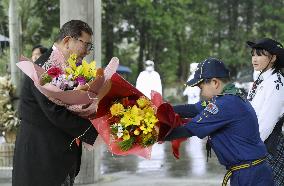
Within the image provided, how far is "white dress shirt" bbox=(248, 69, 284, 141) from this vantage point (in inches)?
203

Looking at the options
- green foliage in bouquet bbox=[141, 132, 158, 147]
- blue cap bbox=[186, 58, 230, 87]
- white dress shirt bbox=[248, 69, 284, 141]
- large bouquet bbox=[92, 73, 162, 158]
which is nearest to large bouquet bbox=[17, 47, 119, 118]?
large bouquet bbox=[92, 73, 162, 158]

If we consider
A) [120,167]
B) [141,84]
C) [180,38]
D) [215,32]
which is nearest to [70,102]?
[120,167]

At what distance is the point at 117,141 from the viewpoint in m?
4.14

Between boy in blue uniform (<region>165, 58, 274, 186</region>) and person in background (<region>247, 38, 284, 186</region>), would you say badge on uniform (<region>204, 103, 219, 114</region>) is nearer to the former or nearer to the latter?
boy in blue uniform (<region>165, 58, 274, 186</region>)

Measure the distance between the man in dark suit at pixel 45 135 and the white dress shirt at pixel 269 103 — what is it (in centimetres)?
170

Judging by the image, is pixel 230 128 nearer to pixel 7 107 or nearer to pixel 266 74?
pixel 266 74

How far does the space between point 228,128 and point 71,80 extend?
1053 millimetres

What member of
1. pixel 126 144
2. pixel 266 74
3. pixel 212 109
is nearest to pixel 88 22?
pixel 266 74

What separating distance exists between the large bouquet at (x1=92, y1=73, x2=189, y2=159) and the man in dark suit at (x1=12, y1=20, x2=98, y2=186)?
145 millimetres

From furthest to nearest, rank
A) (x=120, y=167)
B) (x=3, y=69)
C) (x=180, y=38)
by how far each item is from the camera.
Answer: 1. (x=180, y=38)
2. (x=3, y=69)
3. (x=120, y=167)

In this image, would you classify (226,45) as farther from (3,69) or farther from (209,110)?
(209,110)

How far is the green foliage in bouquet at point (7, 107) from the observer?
8805 millimetres

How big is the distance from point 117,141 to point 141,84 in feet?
38.0

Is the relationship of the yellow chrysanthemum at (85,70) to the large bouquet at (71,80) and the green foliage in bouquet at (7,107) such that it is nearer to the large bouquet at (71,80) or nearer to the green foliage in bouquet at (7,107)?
the large bouquet at (71,80)
